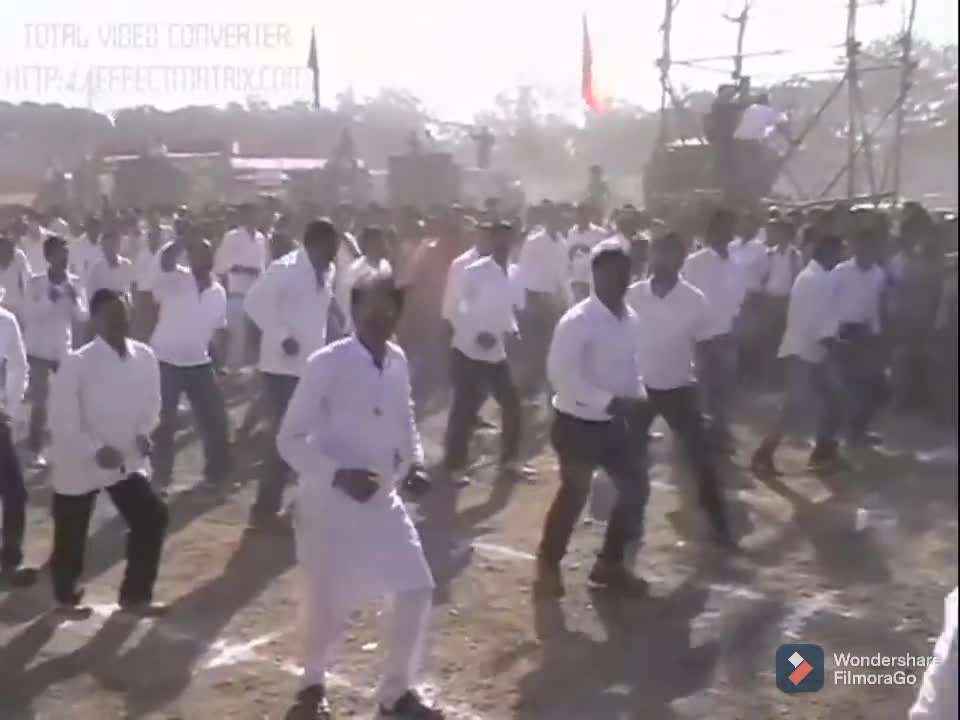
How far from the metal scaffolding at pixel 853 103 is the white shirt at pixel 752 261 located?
510 millimetres

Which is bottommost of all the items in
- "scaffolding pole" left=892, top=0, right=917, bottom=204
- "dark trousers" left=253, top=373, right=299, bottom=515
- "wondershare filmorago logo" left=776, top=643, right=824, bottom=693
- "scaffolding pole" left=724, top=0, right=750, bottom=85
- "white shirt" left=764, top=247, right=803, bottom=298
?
"wondershare filmorago logo" left=776, top=643, right=824, bottom=693

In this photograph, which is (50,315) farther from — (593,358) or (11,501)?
(593,358)

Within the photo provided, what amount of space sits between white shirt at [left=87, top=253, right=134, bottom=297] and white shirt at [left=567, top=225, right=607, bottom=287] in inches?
94.1

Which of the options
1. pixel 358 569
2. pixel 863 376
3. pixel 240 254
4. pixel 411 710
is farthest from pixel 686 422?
pixel 240 254

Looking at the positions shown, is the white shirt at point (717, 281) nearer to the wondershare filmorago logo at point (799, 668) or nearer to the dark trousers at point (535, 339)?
the dark trousers at point (535, 339)

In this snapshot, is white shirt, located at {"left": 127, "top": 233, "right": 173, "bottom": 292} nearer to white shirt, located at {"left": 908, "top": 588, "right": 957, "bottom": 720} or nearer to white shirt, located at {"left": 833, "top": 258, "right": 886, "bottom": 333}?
white shirt, located at {"left": 833, "top": 258, "right": 886, "bottom": 333}

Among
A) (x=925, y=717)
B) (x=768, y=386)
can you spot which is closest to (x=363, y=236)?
(x=768, y=386)

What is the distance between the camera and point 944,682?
79.1 inches

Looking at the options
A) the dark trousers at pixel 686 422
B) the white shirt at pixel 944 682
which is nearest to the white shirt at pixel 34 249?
the dark trousers at pixel 686 422

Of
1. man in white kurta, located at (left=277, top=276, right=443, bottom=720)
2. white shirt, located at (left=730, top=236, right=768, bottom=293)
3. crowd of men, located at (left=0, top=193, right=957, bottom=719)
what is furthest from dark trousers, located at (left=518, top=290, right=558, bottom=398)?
man in white kurta, located at (left=277, top=276, right=443, bottom=720)

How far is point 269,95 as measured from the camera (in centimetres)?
495

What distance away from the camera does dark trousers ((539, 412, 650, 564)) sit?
440cm

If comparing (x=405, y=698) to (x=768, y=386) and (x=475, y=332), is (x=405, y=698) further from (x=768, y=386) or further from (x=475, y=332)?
(x=768, y=386)

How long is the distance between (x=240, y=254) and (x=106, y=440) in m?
2.23
